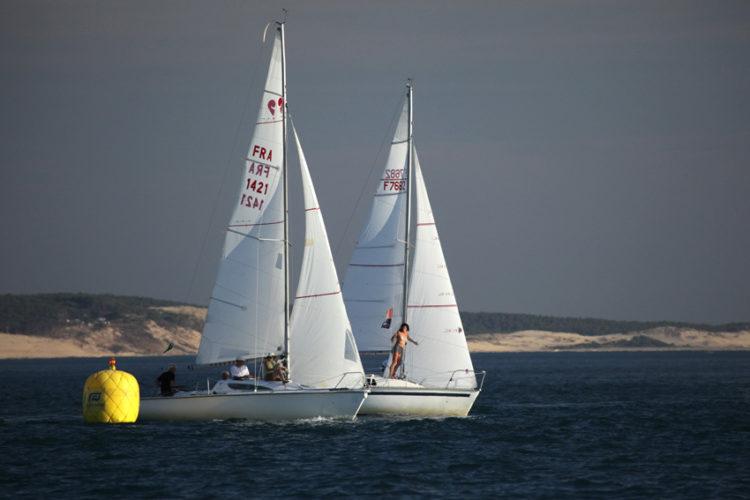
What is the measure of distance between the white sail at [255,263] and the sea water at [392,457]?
253cm

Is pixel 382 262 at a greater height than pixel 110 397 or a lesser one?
greater

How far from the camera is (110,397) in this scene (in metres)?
29.6

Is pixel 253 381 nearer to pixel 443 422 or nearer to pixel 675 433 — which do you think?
pixel 443 422

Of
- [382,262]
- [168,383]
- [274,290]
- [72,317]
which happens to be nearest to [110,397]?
[168,383]

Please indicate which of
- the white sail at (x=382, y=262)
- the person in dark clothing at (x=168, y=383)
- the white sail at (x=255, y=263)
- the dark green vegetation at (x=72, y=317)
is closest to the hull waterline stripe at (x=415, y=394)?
the white sail at (x=382, y=262)

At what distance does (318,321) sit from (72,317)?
165m

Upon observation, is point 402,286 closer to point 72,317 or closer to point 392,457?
point 392,457

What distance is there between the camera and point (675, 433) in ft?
103

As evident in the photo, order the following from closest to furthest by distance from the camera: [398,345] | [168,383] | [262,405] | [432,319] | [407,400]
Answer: [262,405] → [168,383] → [407,400] → [398,345] → [432,319]

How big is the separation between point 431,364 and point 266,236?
7.34 metres

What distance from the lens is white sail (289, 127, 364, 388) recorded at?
1239 inches

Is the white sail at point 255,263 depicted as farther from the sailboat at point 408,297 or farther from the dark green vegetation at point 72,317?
the dark green vegetation at point 72,317

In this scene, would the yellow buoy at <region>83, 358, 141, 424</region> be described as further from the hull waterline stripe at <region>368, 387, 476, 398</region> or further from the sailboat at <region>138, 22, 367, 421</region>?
the hull waterline stripe at <region>368, 387, 476, 398</region>

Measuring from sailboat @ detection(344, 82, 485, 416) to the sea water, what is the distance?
1218 millimetres
